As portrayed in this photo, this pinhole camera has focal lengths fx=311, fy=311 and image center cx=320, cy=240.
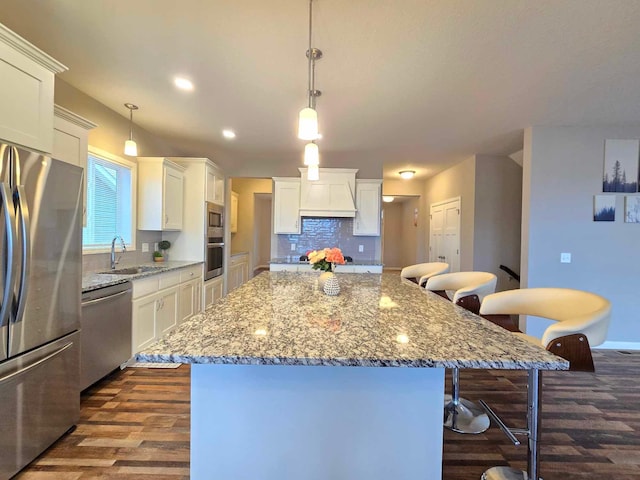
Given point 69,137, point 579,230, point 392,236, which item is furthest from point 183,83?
point 392,236

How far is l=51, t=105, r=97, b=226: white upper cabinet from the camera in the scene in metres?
2.33

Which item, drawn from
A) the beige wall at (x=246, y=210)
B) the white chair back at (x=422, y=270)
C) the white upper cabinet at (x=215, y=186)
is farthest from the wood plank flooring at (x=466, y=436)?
the beige wall at (x=246, y=210)

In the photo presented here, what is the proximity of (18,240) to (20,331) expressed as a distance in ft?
1.56

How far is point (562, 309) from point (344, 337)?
1.37 m

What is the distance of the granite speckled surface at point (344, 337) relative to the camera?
928 mm

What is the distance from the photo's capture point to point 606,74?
2445mm

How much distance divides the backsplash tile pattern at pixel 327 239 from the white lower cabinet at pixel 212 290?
110 cm

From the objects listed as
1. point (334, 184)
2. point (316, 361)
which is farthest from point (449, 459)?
point (334, 184)

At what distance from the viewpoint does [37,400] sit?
170 cm

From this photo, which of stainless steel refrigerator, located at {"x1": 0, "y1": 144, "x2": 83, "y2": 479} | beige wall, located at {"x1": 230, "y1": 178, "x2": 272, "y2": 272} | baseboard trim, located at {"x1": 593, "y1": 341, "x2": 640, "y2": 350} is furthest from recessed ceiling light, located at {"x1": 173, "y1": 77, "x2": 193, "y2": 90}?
baseboard trim, located at {"x1": 593, "y1": 341, "x2": 640, "y2": 350}

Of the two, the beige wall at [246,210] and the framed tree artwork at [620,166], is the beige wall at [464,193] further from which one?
the beige wall at [246,210]

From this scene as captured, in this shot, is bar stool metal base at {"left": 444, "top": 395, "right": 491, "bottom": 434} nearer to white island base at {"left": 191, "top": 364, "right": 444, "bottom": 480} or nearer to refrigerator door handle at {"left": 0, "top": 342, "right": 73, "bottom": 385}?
white island base at {"left": 191, "top": 364, "right": 444, "bottom": 480}

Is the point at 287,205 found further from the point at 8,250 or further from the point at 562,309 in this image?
the point at 562,309

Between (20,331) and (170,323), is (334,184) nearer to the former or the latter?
(170,323)
